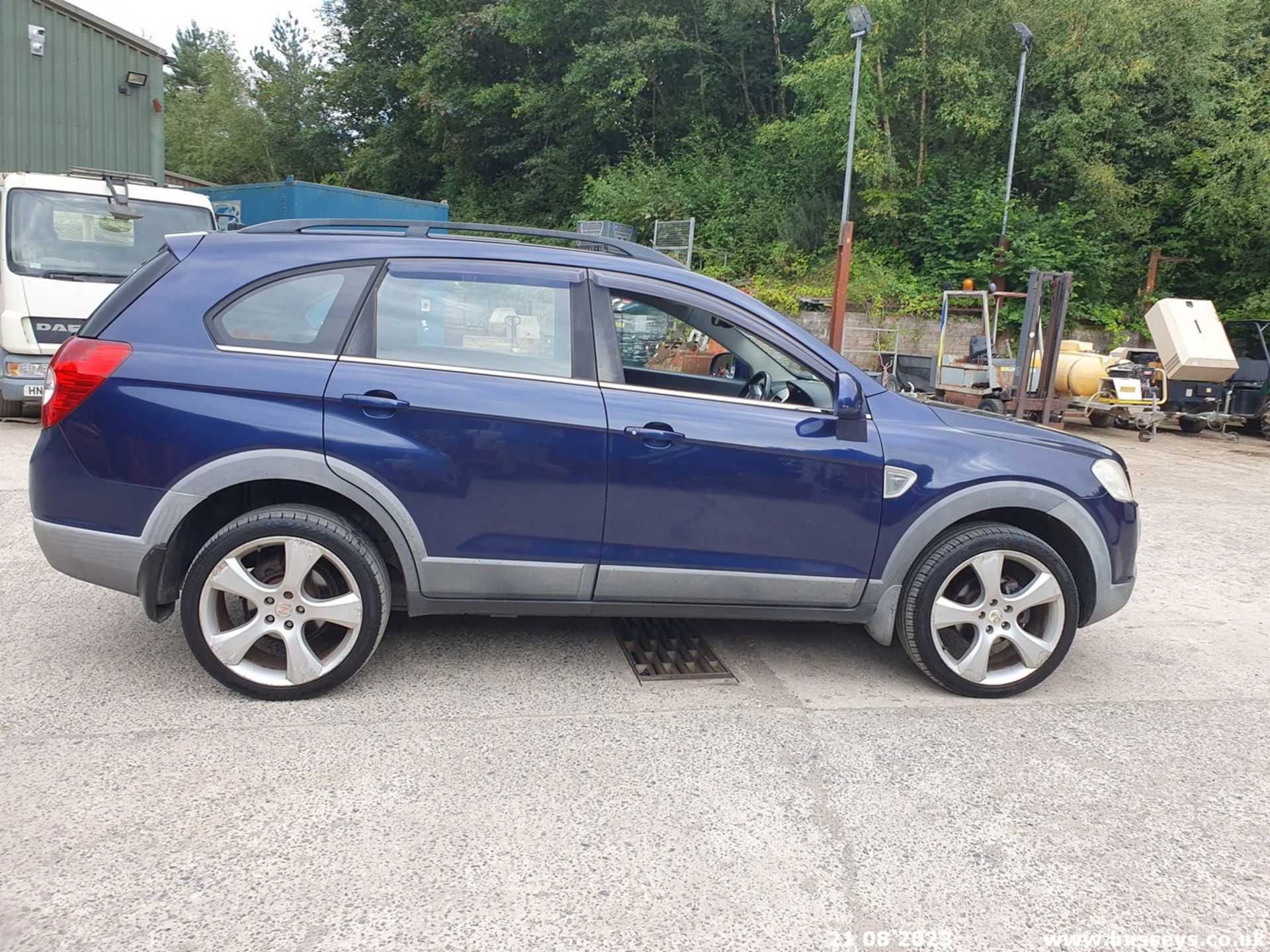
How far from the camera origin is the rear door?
11.7ft

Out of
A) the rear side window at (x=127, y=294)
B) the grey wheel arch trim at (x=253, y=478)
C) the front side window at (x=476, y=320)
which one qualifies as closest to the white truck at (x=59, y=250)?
the rear side window at (x=127, y=294)

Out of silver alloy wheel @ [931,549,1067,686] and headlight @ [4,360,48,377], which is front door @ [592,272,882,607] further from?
headlight @ [4,360,48,377]

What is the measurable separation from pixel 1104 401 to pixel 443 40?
915 inches

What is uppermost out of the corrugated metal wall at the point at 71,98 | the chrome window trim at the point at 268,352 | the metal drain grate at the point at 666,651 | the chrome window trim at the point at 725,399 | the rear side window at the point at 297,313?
the corrugated metal wall at the point at 71,98

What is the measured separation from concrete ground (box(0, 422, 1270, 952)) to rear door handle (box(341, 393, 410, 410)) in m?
1.18

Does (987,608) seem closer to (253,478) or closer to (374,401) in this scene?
(374,401)

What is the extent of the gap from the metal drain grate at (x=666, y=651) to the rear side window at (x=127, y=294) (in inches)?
101

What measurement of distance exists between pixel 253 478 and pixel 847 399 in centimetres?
236

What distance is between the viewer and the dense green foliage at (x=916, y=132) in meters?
17.0

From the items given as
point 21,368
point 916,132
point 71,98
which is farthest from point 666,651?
point 916,132

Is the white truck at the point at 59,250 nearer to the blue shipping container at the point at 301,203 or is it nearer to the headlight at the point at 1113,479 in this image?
the blue shipping container at the point at 301,203

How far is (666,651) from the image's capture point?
14.2 ft

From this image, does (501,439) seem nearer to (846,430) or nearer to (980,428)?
(846,430)

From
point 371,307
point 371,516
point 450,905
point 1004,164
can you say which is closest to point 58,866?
point 450,905
